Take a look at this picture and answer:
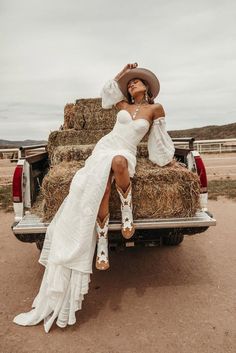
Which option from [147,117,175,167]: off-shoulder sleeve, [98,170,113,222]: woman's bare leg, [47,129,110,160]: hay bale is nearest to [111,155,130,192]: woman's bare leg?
[98,170,113,222]: woman's bare leg

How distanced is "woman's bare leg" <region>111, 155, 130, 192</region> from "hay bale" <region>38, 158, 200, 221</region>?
0.24 metres

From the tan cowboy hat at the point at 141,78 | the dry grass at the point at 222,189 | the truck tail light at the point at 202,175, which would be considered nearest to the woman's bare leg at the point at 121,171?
the truck tail light at the point at 202,175

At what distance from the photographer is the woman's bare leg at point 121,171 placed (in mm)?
3590

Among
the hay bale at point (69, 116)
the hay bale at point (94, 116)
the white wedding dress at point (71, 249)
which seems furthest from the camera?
the hay bale at point (69, 116)

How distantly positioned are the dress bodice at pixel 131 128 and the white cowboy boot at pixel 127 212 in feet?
2.10

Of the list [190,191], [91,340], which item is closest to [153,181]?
[190,191]

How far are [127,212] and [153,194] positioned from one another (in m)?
0.40

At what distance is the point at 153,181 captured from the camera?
12.9ft

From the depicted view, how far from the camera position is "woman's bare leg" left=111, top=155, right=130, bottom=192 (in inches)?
141

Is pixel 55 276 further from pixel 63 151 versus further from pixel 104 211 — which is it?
pixel 63 151

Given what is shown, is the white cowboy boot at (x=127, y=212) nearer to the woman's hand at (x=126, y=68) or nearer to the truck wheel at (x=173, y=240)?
the woman's hand at (x=126, y=68)

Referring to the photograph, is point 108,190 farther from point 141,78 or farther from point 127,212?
point 141,78

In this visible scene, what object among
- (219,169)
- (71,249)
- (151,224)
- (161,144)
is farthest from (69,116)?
(219,169)

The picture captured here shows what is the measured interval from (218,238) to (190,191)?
2.21 m
